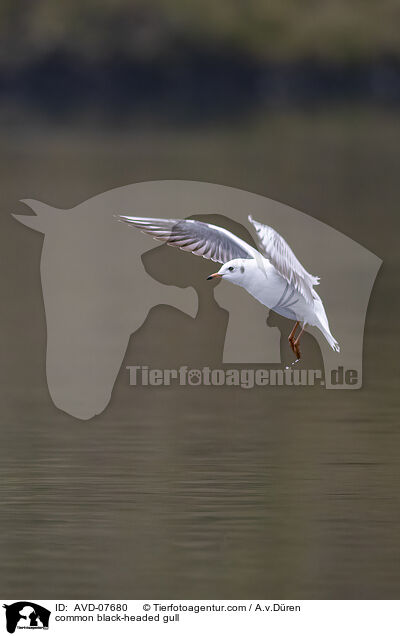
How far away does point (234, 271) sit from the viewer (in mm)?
8469

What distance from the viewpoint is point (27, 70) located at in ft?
152

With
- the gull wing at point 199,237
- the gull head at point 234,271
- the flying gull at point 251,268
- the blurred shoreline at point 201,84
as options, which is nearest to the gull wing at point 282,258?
the flying gull at point 251,268

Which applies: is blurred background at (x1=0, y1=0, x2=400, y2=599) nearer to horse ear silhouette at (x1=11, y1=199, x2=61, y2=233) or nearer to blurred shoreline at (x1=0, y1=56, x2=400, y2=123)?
horse ear silhouette at (x1=11, y1=199, x2=61, y2=233)

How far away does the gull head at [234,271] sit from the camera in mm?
8445

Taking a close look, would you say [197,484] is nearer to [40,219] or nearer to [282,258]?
[282,258]

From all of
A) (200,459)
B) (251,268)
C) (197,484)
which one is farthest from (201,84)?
(197,484)

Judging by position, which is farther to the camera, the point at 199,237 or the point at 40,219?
the point at 40,219

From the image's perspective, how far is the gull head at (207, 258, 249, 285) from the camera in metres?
8.45

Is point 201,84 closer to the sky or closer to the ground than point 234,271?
closer to the sky

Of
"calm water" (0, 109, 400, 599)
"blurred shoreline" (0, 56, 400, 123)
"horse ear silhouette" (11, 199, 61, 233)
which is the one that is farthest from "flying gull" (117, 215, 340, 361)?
"blurred shoreline" (0, 56, 400, 123)

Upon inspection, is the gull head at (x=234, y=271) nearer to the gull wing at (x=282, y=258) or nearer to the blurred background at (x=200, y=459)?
the gull wing at (x=282, y=258)

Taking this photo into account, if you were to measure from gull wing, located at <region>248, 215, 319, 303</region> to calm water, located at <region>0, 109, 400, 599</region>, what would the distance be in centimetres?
87

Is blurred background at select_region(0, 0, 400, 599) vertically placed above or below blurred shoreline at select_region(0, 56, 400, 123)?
below

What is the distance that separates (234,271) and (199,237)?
1.26ft
